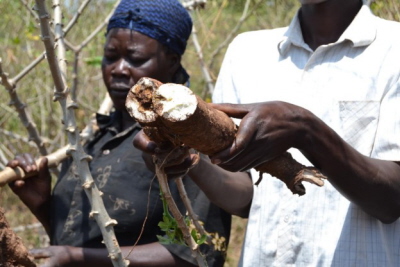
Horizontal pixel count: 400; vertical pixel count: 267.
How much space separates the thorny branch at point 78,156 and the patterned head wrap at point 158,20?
0.51m

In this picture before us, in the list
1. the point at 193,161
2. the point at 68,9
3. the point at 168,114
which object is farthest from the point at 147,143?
the point at 68,9

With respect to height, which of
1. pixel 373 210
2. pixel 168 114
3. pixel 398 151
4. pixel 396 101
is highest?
pixel 168 114

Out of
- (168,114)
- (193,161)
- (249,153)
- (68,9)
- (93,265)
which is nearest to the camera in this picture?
(168,114)

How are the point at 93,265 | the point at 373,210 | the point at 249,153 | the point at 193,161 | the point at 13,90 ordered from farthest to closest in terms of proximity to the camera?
the point at 13,90
the point at 93,265
the point at 373,210
the point at 193,161
the point at 249,153

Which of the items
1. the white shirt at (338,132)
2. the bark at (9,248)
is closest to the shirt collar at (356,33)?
the white shirt at (338,132)

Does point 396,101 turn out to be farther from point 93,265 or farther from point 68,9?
point 68,9

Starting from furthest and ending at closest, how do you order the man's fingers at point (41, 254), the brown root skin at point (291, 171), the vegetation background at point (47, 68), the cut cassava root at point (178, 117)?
the vegetation background at point (47, 68) < the man's fingers at point (41, 254) < the brown root skin at point (291, 171) < the cut cassava root at point (178, 117)

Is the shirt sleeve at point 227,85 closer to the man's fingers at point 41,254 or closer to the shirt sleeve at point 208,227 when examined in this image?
the shirt sleeve at point 208,227

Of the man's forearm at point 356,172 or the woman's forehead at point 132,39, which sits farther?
the woman's forehead at point 132,39

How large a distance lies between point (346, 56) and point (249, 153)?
1.79 ft

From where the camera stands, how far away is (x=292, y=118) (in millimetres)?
1597

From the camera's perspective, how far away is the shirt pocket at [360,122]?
1887 mm

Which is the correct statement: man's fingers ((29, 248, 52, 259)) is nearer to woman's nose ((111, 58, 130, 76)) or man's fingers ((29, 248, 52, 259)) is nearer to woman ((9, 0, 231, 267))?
woman ((9, 0, 231, 267))

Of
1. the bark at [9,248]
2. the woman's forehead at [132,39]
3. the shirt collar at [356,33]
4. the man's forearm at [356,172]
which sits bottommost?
the bark at [9,248]
